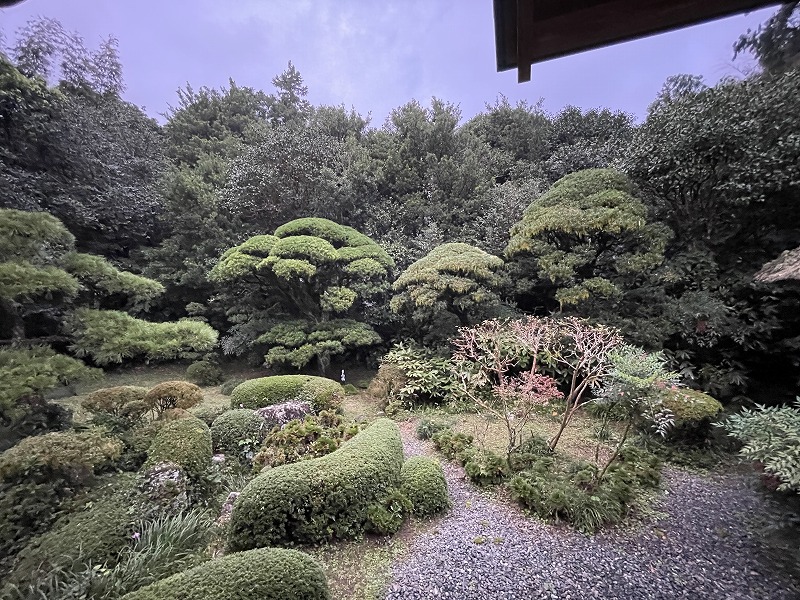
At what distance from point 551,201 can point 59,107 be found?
11036 millimetres

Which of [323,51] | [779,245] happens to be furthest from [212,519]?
[779,245]

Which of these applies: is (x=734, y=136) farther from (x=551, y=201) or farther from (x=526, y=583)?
(x=526, y=583)

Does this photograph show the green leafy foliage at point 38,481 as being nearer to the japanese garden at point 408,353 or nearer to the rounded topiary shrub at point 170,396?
the japanese garden at point 408,353

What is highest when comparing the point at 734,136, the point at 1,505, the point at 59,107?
the point at 59,107

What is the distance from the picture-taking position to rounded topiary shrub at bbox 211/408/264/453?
14.6 feet

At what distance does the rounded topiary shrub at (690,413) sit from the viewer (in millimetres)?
4172

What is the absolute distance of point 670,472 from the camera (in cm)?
404

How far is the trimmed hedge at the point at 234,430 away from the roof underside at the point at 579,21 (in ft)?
16.1

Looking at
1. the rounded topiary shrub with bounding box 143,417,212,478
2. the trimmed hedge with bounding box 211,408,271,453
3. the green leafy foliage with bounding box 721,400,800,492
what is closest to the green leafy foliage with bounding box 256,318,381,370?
the trimmed hedge with bounding box 211,408,271,453

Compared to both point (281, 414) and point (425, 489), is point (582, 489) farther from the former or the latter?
point (281, 414)

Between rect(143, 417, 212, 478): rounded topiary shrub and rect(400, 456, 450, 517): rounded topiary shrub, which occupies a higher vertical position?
rect(143, 417, 212, 478): rounded topiary shrub

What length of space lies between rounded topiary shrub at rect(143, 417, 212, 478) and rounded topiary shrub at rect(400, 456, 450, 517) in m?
2.22

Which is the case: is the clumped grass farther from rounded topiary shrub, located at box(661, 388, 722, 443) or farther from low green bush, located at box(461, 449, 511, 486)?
rounded topiary shrub, located at box(661, 388, 722, 443)

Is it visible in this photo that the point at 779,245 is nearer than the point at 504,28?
No
